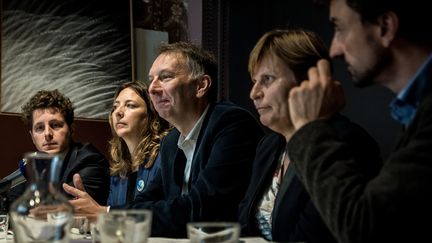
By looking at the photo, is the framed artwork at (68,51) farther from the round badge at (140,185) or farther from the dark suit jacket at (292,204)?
the dark suit jacket at (292,204)

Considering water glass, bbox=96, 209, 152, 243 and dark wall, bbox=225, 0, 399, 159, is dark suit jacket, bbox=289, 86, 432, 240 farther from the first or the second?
dark wall, bbox=225, 0, 399, 159

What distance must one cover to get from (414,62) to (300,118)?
9.5 inches

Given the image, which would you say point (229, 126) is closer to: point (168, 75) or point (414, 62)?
point (168, 75)

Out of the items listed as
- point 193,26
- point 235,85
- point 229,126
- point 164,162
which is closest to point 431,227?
point 229,126

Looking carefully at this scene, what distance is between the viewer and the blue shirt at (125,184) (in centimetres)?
261

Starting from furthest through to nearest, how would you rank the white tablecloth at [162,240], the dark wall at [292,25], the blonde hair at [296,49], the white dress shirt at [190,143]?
the dark wall at [292,25]
the white dress shirt at [190,143]
the blonde hair at [296,49]
the white tablecloth at [162,240]

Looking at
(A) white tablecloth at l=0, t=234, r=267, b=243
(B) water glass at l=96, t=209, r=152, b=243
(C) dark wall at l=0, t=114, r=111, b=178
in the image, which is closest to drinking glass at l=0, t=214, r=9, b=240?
(A) white tablecloth at l=0, t=234, r=267, b=243

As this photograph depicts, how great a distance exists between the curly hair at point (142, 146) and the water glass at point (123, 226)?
1.63 m

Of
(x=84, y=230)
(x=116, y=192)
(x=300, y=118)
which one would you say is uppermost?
(x=300, y=118)

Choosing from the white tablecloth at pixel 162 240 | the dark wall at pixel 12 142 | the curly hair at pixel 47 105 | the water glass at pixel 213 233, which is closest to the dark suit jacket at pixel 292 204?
the white tablecloth at pixel 162 240

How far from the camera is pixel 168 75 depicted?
2273mm

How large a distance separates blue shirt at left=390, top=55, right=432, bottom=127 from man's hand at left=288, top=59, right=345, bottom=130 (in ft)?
0.44

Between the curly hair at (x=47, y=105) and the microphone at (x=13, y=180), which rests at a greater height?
the curly hair at (x=47, y=105)

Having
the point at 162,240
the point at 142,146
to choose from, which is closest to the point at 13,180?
the point at 162,240
